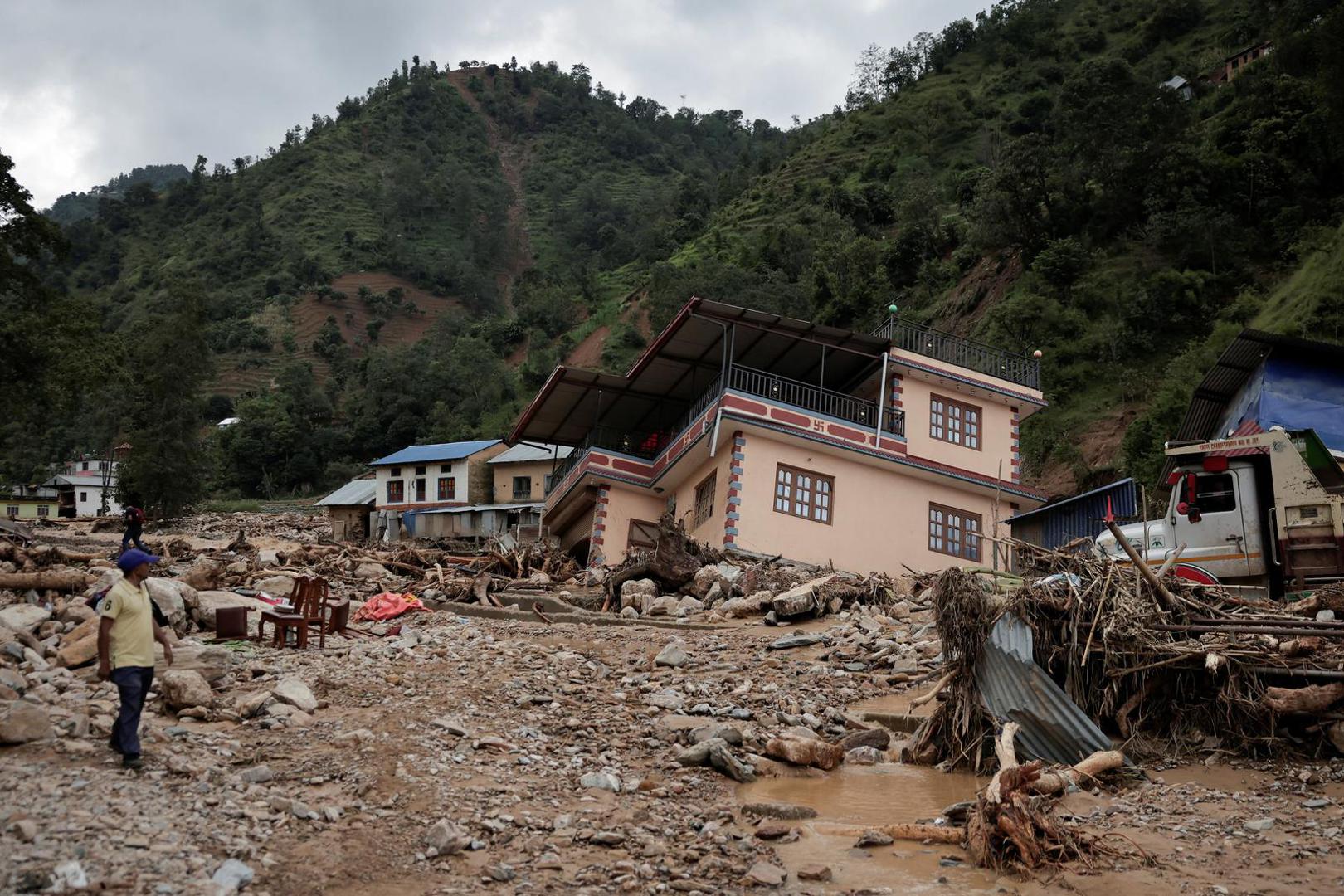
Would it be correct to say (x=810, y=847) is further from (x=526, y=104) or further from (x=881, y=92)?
(x=526, y=104)

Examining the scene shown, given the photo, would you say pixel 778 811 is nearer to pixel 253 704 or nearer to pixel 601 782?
pixel 601 782

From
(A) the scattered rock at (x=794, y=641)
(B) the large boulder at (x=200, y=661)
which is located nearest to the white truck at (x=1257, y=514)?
(A) the scattered rock at (x=794, y=641)

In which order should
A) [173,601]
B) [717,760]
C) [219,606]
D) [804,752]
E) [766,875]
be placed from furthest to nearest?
1. [219,606]
2. [173,601]
3. [804,752]
4. [717,760]
5. [766,875]

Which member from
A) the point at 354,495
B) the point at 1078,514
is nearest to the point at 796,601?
the point at 1078,514

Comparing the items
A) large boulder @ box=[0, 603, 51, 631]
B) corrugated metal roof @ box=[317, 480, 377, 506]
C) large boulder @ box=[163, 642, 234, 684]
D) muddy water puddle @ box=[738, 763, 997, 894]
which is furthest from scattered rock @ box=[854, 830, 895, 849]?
corrugated metal roof @ box=[317, 480, 377, 506]

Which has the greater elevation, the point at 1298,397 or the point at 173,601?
the point at 1298,397

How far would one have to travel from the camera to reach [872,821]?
9227 mm

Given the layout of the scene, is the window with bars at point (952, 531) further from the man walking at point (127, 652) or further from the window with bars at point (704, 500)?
the man walking at point (127, 652)

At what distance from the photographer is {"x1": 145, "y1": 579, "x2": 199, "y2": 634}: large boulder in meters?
14.6

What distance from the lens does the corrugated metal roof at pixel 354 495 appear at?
5534 cm

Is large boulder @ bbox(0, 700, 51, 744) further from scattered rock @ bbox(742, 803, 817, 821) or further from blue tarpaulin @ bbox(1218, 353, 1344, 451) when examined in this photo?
blue tarpaulin @ bbox(1218, 353, 1344, 451)

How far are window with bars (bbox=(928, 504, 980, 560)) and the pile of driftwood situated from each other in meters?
16.0

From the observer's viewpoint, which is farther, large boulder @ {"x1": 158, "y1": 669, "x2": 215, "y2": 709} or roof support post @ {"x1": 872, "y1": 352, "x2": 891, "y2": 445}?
roof support post @ {"x1": 872, "y1": 352, "x2": 891, "y2": 445}

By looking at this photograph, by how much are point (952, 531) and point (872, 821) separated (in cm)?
1918
